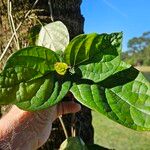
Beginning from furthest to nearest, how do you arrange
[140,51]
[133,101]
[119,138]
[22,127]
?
[140,51] < [119,138] < [22,127] < [133,101]

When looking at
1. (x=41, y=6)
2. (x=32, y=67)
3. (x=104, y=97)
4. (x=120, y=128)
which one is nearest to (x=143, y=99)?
(x=104, y=97)

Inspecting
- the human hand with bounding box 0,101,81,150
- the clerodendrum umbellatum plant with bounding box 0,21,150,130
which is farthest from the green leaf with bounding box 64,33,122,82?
the human hand with bounding box 0,101,81,150

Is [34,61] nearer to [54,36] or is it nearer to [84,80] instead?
[84,80]

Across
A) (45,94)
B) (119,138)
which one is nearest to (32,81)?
(45,94)

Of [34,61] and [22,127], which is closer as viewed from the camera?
[34,61]

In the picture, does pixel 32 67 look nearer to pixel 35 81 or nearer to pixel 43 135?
pixel 35 81

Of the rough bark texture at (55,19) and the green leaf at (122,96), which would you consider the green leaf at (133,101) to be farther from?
the rough bark texture at (55,19)
